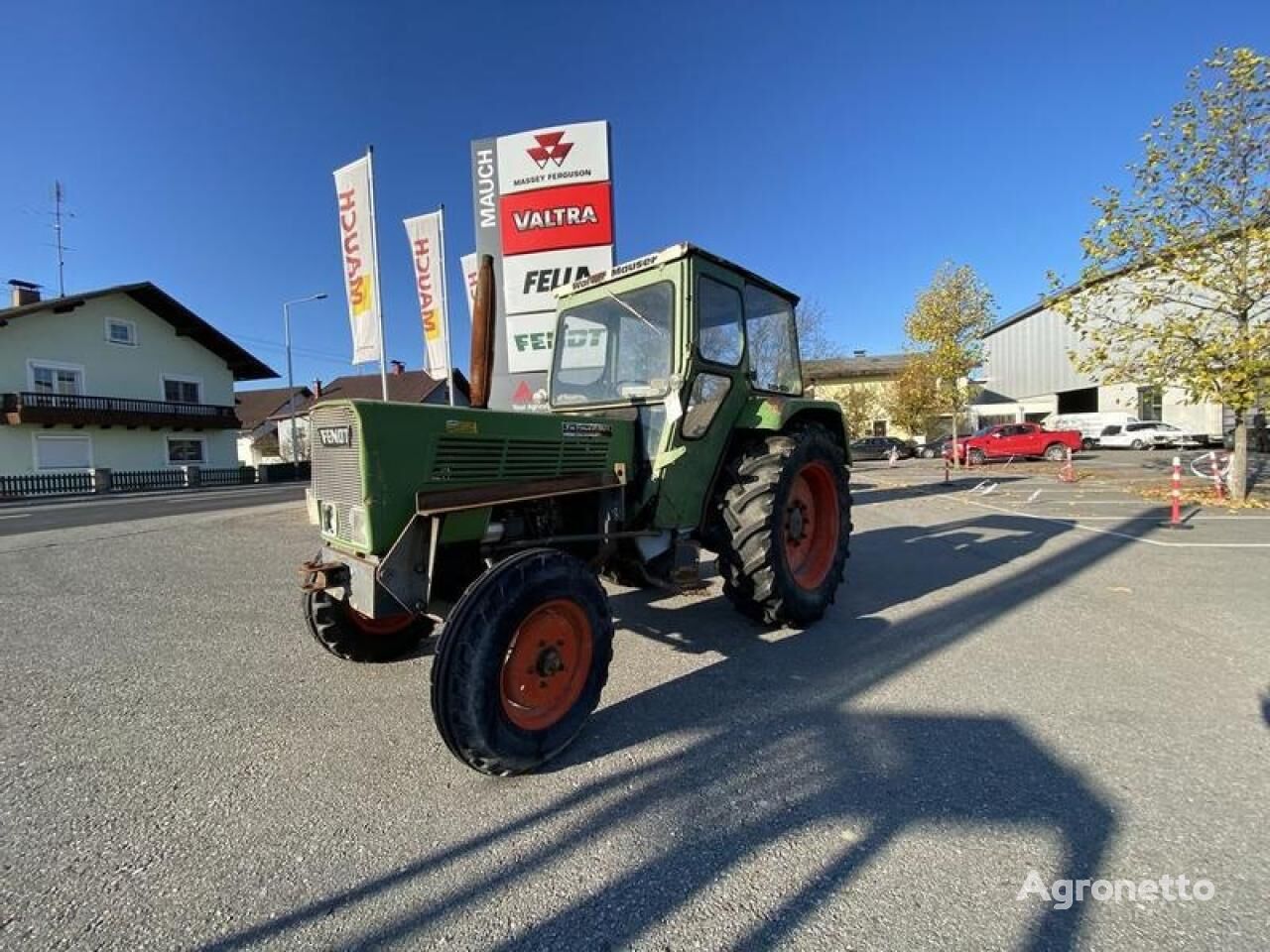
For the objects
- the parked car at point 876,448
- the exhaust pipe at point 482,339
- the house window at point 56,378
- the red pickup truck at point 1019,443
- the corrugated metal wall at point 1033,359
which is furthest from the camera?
the corrugated metal wall at point 1033,359

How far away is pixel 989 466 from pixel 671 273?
2366cm

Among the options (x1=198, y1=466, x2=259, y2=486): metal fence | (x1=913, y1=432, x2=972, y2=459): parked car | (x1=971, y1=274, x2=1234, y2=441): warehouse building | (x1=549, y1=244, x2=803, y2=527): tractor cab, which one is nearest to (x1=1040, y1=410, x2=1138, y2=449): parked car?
(x1=971, y1=274, x2=1234, y2=441): warehouse building

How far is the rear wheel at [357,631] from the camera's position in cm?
336

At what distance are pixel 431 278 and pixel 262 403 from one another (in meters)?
49.1

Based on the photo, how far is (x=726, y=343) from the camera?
4.26 meters

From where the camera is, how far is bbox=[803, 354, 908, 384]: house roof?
41.8 m

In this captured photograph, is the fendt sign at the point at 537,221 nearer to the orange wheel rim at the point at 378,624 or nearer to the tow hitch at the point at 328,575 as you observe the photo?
the orange wheel rim at the point at 378,624

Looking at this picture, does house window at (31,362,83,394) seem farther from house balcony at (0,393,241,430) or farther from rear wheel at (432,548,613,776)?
rear wheel at (432,548,613,776)

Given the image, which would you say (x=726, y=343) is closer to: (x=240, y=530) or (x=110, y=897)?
(x=110, y=897)

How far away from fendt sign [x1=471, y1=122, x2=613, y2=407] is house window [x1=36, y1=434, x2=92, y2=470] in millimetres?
25019

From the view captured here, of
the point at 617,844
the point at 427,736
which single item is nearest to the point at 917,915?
the point at 617,844

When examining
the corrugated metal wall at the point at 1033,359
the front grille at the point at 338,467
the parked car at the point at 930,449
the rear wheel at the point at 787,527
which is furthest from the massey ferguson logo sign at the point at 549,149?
the corrugated metal wall at the point at 1033,359

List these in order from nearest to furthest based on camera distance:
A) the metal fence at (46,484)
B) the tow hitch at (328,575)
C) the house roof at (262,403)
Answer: the tow hitch at (328,575)
the metal fence at (46,484)
the house roof at (262,403)

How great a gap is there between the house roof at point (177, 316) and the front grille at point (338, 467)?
2893cm
